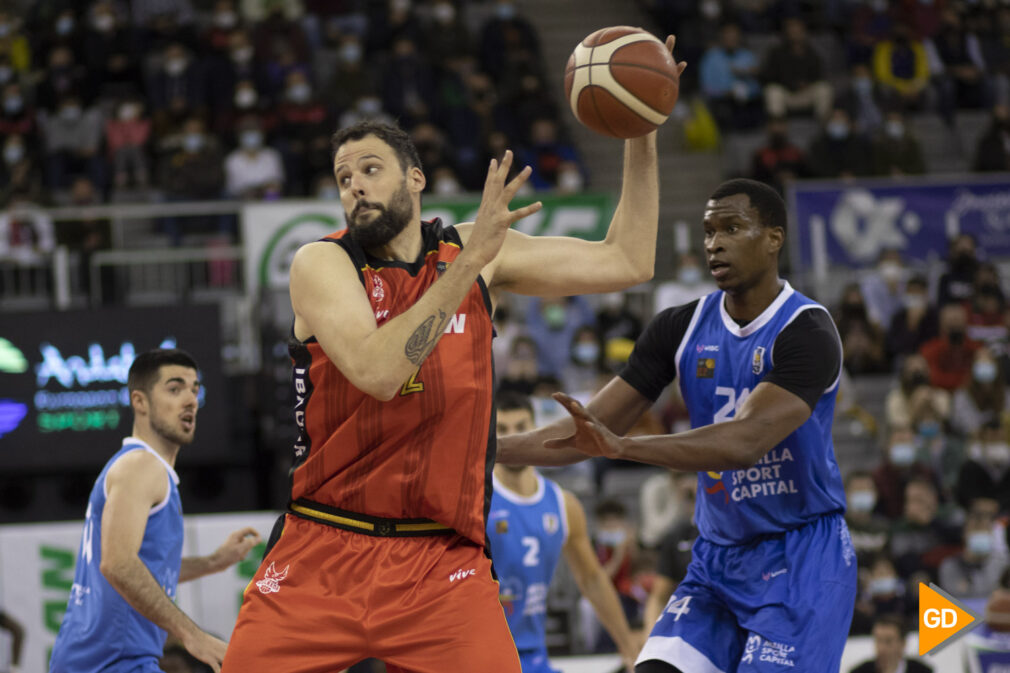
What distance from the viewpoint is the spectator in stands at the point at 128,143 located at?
14.9 metres

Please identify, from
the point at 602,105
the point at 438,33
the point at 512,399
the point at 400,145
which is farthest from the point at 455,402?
the point at 438,33

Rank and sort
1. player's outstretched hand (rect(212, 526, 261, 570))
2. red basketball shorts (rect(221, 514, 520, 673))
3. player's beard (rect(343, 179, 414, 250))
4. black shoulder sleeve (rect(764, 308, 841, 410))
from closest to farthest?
red basketball shorts (rect(221, 514, 520, 673)) → player's beard (rect(343, 179, 414, 250)) → black shoulder sleeve (rect(764, 308, 841, 410)) → player's outstretched hand (rect(212, 526, 261, 570))

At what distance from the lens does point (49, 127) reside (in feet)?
51.6

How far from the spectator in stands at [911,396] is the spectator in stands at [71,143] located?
→ 30.5ft

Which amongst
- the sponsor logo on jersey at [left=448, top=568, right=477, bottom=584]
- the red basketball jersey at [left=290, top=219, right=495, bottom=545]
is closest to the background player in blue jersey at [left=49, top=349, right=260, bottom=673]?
the red basketball jersey at [left=290, top=219, right=495, bottom=545]

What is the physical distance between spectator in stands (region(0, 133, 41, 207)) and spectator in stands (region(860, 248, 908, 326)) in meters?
9.40

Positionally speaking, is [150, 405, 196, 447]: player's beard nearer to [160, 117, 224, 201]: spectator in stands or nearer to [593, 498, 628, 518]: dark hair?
[593, 498, 628, 518]: dark hair

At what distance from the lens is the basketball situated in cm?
461

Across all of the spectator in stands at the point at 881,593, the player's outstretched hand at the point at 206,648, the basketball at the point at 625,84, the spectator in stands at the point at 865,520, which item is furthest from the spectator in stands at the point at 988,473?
the player's outstretched hand at the point at 206,648

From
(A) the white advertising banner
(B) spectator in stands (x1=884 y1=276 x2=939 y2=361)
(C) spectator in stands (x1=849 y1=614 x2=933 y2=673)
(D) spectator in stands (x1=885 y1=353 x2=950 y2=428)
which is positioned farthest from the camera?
(B) spectator in stands (x1=884 y1=276 x2=939 y2=361)

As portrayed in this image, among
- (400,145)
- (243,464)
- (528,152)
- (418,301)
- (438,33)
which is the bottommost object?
(243,464)

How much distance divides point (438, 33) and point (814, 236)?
5912mm

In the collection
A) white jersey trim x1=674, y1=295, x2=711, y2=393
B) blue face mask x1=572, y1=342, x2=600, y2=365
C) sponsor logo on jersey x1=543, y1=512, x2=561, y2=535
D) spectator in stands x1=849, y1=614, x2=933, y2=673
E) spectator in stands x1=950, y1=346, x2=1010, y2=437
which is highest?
blue face mask x1=572, y1=342, x2=600, y2=365

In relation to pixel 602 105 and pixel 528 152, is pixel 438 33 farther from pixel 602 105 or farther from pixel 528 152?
pixel 602 105
